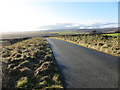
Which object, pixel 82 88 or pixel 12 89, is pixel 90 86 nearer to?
pixel 82 88

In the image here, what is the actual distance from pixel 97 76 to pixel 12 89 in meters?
6.57

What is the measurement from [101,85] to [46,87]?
3.79 m

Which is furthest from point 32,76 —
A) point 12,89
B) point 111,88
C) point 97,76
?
point 111,88

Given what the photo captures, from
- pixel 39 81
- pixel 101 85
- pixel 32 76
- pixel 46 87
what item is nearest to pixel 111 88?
pixel 101 85

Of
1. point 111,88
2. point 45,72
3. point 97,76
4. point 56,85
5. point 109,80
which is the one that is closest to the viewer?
point 111,88

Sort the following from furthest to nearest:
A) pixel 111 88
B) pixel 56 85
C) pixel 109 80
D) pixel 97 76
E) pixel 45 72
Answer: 1. pixel 45 72
2. pixel 97 76
3. pixel 109 80
4. pixel 56 85
5. pixel 111 88

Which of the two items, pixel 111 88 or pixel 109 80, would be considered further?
pixel 109 80

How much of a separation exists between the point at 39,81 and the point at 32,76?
123 cm

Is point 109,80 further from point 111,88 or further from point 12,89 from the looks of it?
point 12,89

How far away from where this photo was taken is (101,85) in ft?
22.0

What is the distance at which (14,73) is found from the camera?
9234 millimetres

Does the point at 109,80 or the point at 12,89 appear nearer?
the point at 12,89

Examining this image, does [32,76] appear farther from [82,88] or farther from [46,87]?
[82,88]

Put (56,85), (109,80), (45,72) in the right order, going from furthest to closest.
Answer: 1. (45,72)
2. (109,80)
3. (56,85)
